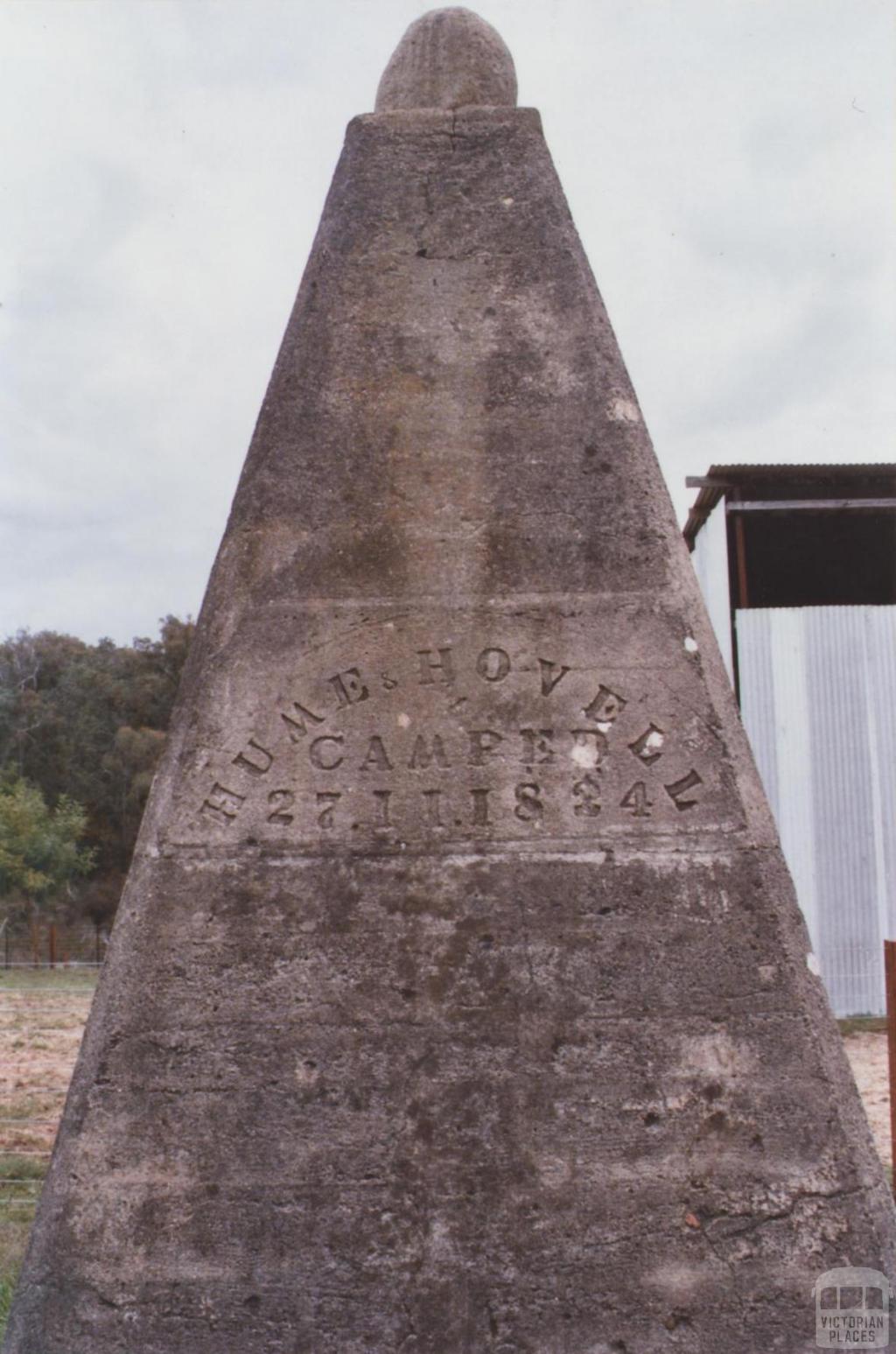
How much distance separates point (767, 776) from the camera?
14.0 m

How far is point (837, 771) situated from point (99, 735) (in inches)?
1160

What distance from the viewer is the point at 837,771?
14.2 m

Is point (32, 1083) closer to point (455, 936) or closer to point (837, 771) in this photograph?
point (455, 936)

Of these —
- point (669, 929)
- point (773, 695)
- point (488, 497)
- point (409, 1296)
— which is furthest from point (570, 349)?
point (773, 695)

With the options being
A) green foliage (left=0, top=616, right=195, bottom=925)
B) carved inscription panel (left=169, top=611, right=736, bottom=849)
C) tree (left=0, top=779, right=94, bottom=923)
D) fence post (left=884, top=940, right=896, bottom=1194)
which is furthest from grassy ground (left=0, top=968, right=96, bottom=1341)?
green foliage (left=0, top=616, right=195, bottom=925)

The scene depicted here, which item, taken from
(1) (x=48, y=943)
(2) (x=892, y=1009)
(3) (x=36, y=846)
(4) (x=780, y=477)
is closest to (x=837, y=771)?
(4) (x=780, y=477)

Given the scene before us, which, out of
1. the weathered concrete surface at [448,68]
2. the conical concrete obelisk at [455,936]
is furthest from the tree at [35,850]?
the weathered concrete surface at [448,68]

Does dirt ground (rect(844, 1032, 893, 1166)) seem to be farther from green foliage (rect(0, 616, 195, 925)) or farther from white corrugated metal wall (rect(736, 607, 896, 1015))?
green foliage (rect(0, 616, 195, 925))

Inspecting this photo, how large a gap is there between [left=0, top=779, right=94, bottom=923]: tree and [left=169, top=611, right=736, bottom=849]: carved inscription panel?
3022 cm

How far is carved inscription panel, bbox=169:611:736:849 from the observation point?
105 inches

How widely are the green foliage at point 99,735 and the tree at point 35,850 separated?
2.20 m

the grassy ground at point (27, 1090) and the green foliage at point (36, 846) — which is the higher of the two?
the green foliage at point (36, 846)

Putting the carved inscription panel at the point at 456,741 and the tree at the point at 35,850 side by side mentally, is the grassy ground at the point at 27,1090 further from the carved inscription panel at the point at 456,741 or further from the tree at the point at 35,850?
the tree at the point at 35,850

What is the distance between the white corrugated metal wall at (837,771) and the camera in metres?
14.0
